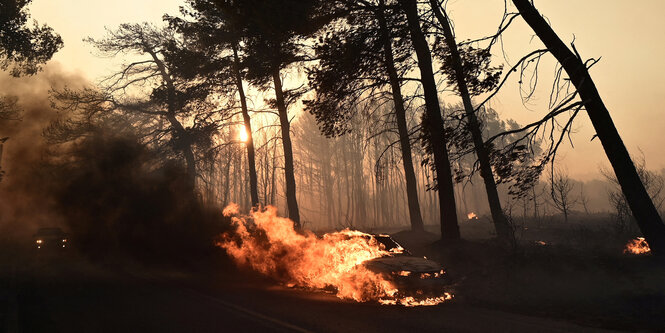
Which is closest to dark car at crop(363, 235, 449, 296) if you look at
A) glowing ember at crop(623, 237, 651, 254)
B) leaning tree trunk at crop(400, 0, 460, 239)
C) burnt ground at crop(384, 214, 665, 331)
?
burnt ground at crop(384, 214, 665, 331)

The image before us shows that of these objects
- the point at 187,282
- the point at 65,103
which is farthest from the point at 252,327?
the point at 65,103

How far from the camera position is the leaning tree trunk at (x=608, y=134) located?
1015cm

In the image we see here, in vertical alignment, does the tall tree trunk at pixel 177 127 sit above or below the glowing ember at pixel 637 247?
above

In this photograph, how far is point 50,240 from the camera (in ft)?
79.8

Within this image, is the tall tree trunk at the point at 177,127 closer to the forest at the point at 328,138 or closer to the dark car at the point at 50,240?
the forest at the point at 328,138

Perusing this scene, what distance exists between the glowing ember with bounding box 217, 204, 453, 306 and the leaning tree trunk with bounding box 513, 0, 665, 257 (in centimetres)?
479

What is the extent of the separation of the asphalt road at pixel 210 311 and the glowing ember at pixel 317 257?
672 mm

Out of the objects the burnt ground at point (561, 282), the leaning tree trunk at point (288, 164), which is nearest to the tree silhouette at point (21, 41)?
the leaning tree trunk at point (288, 164)

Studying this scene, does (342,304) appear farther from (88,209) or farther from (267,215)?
(88,209)

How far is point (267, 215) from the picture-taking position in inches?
662

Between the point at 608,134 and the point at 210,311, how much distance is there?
983cm

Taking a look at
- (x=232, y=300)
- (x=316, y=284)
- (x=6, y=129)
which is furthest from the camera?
(x=6, y=129)

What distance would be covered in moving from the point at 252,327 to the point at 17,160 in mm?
39617

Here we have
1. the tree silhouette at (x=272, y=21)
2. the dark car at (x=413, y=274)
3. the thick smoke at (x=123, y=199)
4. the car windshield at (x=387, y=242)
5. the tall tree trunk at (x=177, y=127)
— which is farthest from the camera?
the tall tree trunk at (x=177, y=127)
